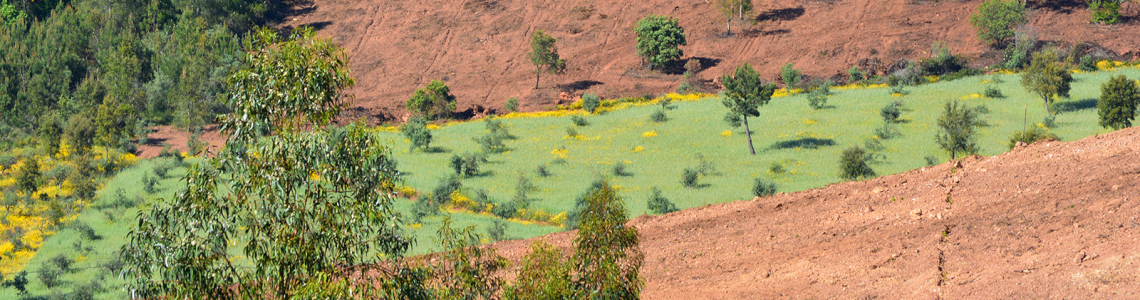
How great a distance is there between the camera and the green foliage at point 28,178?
4709cm

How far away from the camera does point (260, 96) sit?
10984 mm

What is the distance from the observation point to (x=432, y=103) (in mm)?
68375

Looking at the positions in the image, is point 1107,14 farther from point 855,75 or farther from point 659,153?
point 659,153

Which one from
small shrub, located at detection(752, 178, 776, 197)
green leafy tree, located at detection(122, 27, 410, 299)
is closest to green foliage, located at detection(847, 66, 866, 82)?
small shrub, located at detection(752, 178, 776, 197)

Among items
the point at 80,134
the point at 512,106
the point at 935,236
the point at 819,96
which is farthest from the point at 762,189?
the point at 80,134

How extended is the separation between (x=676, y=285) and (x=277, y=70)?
1417 cm

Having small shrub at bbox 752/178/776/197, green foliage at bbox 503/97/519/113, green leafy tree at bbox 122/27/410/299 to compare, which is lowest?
green foliage at bbox 503/97/519/113

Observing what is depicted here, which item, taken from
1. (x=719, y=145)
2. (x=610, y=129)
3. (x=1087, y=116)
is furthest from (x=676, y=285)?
(x=1087, y=116)

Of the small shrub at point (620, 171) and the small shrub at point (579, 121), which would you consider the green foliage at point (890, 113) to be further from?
the small shrub at point (579, 121)

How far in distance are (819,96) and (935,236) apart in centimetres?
4148

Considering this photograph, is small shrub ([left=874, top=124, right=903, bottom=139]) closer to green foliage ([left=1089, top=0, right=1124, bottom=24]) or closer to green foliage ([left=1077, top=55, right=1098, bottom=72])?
green foliage ([left=1077, top=55, right=1098, bottom=72])

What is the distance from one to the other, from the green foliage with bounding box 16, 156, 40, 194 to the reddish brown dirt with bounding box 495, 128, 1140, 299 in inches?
1331

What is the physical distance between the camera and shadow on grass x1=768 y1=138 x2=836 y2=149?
49.9 meters

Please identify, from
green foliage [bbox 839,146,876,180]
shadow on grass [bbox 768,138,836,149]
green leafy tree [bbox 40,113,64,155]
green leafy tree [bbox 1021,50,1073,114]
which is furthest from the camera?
green leafy tree [bbox 40,113,64,155]
